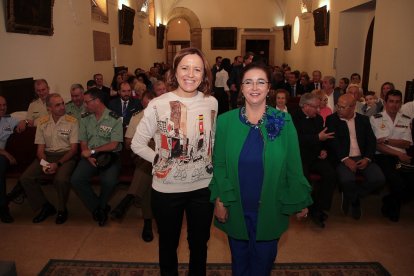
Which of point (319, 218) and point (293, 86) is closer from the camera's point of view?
point (319, 218)

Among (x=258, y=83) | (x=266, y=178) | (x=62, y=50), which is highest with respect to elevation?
(x=62, y=50)

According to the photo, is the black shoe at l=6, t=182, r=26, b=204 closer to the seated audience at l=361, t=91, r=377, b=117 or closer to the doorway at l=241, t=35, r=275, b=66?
the seated audience at l=361, t=91, r=377, b=117

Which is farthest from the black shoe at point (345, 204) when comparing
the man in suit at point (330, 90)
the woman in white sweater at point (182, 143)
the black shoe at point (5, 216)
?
the black shoe at point (5, 216)

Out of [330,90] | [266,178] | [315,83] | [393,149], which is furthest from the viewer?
[315,83]

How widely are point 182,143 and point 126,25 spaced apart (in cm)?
1000

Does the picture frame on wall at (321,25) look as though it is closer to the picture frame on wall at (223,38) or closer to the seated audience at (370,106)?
the seated audience at (370,106)

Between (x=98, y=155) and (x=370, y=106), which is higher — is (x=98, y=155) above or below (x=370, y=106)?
below

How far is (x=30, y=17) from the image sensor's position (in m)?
5.96

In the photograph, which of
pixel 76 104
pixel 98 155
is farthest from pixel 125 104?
pixel 98 155

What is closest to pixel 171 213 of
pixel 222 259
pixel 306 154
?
pixel 222 259

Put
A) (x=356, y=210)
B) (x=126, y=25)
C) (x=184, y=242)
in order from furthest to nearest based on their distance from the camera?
(x=126, y=25) → (x=356, y=210) → (x=184, y=242)

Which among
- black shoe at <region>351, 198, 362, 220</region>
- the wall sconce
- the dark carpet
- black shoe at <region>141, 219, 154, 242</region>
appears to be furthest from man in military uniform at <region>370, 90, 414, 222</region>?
the wall sconce

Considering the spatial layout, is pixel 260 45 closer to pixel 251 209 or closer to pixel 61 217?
pixel 61 217

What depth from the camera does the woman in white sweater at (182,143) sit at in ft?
7.18
